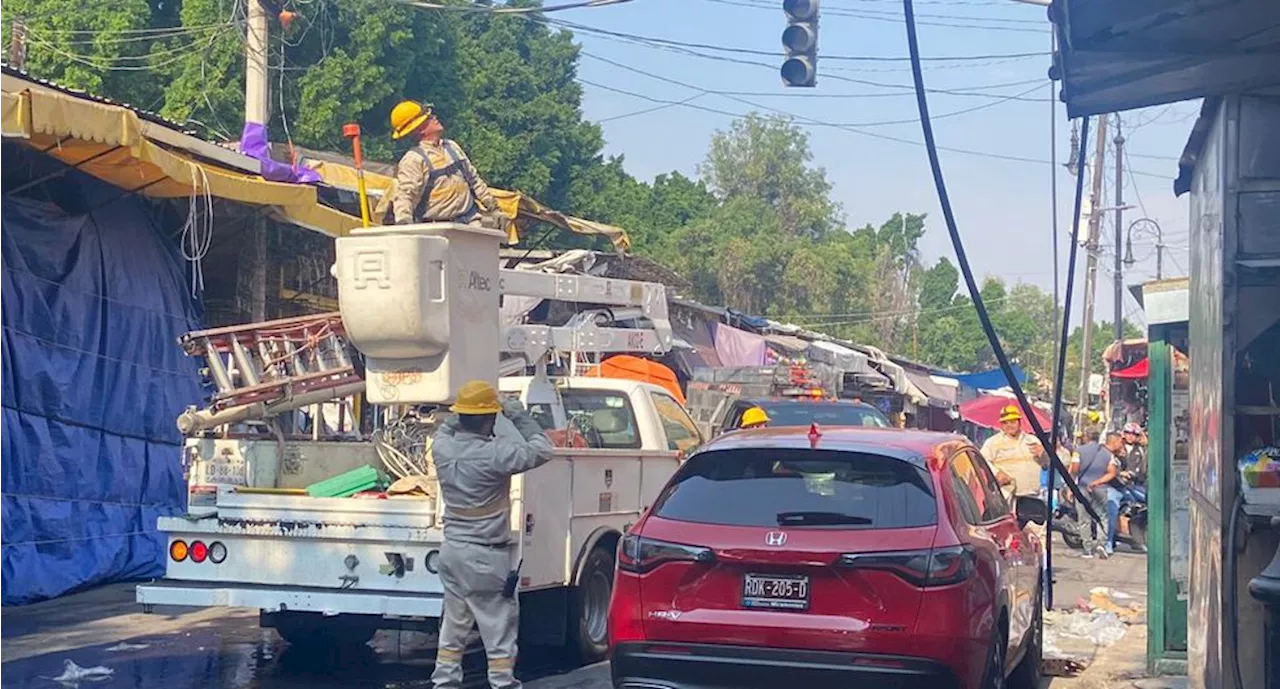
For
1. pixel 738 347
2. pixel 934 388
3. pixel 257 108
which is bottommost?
pixel 934 388

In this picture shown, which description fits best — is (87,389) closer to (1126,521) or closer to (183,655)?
(183,655)

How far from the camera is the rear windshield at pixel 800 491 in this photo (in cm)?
698

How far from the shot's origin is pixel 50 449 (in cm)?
1206

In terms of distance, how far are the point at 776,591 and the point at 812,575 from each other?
192 millimetres

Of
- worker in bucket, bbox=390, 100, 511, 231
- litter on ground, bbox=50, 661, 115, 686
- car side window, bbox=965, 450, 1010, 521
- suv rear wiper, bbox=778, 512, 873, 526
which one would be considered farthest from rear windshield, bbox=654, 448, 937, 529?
litter on ground, bbox=50, 661, 115, 686

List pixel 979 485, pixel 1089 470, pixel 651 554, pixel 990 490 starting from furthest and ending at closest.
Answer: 1. pixel 1089 470
2. pixel 990 490
3. pixel 979 485
4. pixel 651 554

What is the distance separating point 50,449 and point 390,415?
385 cm

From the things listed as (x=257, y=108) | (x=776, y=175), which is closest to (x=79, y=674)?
(x=257, y=108)

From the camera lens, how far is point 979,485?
8336mm

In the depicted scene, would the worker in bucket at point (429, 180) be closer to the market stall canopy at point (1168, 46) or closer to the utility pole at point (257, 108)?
the market stall canopy at point (1168, 46)

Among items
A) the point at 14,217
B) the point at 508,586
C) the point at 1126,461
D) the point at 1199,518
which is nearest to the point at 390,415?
Result: the point at 508,586

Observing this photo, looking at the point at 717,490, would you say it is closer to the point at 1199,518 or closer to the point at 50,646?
the point at 1199,518

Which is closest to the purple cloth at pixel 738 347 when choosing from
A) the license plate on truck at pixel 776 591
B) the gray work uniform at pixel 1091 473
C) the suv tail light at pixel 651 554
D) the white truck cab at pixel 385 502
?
the gray work uniform at pixel 1091 473

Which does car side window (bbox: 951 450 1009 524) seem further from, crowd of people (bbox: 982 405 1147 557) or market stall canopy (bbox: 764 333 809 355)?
market stall canopy (bbox: 764 333 809 355)
